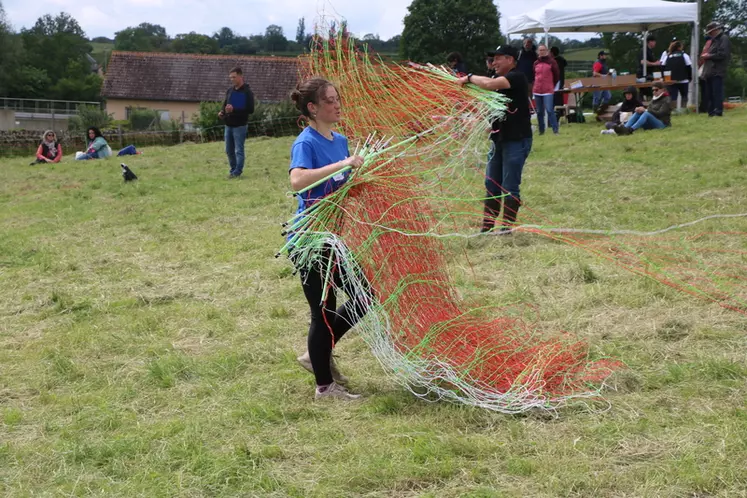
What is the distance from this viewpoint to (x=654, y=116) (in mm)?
12898

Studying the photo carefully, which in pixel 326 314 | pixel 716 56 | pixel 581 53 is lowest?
pixel 326 314

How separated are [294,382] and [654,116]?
10730mm

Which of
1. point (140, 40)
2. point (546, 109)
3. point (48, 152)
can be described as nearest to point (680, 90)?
point (546, 109)

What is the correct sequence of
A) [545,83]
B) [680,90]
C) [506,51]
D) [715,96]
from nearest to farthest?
[506,51] < [545,83] < [715,96] < [680,90]

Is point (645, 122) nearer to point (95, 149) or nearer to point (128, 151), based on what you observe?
point (128, 151)

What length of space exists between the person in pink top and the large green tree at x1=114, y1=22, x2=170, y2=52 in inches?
3939

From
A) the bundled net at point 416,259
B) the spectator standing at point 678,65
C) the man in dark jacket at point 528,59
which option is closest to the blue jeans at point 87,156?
A: the man in dark jacket at point 528,59

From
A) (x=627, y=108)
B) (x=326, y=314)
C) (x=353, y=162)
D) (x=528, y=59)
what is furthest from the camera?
(x=627, y=108)

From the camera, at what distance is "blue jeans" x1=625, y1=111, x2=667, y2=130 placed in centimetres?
1280

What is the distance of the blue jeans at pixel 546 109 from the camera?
43.2 feet

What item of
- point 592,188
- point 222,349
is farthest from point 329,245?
point 592,188

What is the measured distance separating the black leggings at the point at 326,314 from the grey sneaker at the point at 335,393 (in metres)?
0.03

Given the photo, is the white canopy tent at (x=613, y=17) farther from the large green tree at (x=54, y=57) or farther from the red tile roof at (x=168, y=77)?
the large green tree at (x=54, y=57)

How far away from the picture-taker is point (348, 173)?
3.57 m
